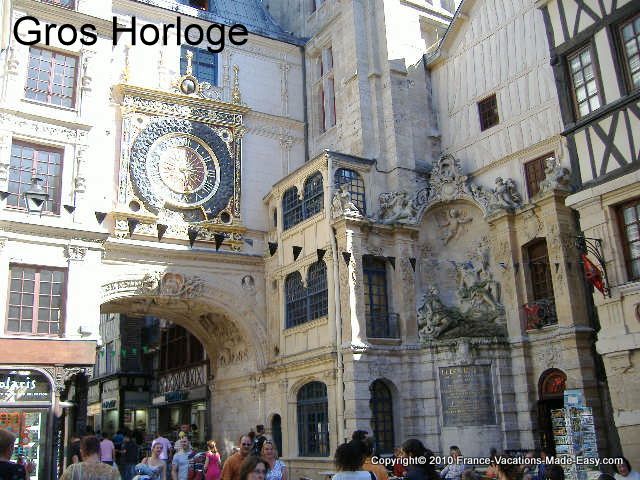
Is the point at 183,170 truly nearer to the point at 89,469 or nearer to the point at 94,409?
the point at 89,469

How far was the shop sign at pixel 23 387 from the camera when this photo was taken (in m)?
18.1

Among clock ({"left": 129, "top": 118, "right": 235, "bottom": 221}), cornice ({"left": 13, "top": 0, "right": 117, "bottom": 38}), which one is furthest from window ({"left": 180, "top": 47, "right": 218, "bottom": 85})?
cornice ({"left": 13, "top": 0, "right": 117, "bottom": 38})

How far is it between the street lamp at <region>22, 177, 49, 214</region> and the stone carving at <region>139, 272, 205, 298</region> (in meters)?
4.13

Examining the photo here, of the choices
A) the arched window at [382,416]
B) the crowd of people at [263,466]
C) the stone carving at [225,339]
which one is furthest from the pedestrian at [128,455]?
the crowd of people at [263,466]

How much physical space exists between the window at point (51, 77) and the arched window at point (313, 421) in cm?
1179

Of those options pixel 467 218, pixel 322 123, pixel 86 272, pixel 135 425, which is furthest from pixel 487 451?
pixel 135 425

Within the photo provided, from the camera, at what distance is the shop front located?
706 inches

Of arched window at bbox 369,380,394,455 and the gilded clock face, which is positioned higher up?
the gilded clock face

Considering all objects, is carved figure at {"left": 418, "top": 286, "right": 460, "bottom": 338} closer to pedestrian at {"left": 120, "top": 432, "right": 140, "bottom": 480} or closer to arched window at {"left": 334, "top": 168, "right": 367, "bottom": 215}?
arched window at {"left": 334, "top": 168, "right": 367, "bottom": 215}

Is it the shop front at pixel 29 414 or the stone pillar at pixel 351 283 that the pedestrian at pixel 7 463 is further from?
the stone pillar at pixel 351 283

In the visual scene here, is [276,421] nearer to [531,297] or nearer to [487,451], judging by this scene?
[487,451]

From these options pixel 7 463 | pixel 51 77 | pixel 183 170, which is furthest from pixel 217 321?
pixel 7 463

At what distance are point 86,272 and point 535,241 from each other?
42.8ft

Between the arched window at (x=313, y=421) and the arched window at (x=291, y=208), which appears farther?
the arched window at (x=291, y=208)
